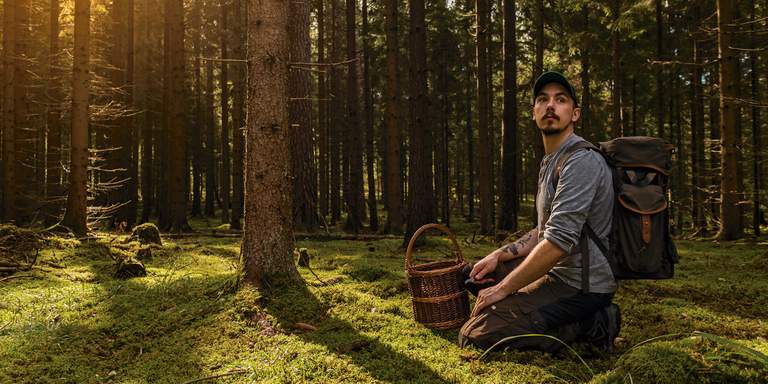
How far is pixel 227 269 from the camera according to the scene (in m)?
8.15

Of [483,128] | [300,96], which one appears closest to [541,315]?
[300,96]

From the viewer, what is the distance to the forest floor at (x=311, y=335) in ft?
11.0

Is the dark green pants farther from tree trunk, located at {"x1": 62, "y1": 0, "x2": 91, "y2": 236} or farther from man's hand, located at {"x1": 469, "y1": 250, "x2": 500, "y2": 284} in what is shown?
tree trunk, located at {"x1": 62, "y1": 0, "x2": 91, "y2": 236}

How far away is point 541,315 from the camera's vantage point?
3736 mm

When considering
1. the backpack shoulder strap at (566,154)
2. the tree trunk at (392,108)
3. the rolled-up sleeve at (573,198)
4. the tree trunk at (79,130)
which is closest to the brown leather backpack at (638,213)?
the backpack shoulder strap at (566,154)

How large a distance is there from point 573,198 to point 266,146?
3407mm

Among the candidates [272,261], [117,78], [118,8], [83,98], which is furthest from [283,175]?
[118,8]

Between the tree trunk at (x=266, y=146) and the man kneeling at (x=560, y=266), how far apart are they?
253 centimetres

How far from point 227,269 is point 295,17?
21.3 ft

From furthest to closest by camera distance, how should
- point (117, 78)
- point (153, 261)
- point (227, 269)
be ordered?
point (117, 78)
point (153, 261)
point (227, 269)

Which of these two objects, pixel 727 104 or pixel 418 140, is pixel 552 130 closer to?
pixel 418 140

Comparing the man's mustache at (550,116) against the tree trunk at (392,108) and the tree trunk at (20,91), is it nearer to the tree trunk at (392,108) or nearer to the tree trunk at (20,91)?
the tree trunk at (392,108)

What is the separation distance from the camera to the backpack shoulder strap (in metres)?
3.67

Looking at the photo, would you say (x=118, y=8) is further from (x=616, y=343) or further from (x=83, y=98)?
(x=616, y=343)
